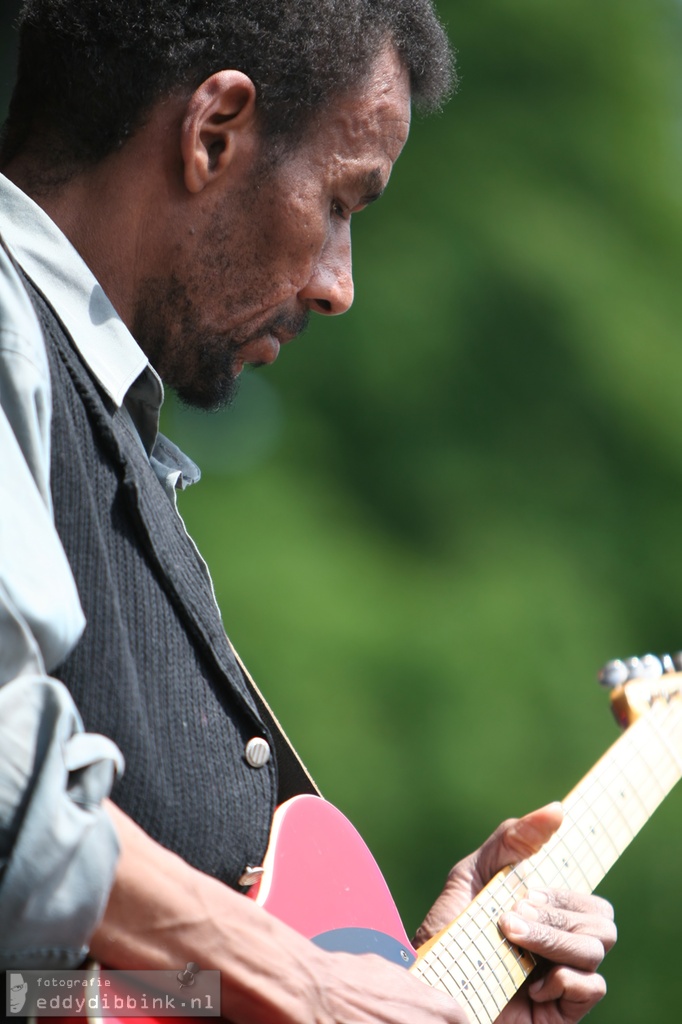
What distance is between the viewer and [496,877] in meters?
1.80

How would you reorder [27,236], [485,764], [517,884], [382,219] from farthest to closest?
[382,219] < [485,764] < [517,884] < [27,236]

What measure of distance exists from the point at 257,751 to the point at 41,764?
1.26 ft

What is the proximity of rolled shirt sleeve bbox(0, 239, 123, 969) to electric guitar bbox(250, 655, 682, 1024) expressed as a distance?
1.11 feet

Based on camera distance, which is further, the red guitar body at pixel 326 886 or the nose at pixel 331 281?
the nose at pixel 331 281

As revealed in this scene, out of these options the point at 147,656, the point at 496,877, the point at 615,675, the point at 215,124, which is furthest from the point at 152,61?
the point at 615,675

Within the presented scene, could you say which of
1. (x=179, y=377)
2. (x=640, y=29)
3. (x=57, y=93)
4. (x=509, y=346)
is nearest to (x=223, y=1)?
(x=57, y=93)

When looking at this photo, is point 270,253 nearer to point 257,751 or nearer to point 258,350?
point 258,350

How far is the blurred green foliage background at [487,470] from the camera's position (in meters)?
3.89

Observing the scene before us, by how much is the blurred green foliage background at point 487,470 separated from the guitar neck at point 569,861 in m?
1.66

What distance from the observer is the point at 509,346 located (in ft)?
14.2

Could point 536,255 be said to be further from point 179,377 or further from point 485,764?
point 179,377

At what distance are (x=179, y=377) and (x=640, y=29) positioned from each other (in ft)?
11.1

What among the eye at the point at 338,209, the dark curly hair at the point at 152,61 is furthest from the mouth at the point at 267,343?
the dark curly hair at the point at 152,61

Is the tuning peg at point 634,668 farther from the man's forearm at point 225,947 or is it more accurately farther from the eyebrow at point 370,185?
the man's forearm at point 225,947
